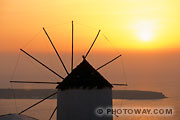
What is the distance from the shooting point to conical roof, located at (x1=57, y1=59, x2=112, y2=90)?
1927cm

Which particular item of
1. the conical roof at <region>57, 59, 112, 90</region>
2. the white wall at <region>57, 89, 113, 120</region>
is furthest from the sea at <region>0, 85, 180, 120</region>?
the white wall at <region>57, 89, 113, 120</region>

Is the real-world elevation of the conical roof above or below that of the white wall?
above

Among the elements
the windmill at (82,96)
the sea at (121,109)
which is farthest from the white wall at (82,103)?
the sea at (121,109)

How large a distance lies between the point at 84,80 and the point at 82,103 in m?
1.17

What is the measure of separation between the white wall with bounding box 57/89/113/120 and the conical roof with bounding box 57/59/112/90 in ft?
0.79

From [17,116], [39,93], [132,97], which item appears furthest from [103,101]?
[39,93]

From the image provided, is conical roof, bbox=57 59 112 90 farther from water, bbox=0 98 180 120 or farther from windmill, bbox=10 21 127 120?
water, bbox=0 98 180 120

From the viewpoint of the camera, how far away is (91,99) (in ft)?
62.3

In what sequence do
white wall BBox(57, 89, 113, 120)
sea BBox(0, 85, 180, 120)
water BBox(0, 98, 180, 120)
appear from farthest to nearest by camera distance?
1. sea BBox(0, 85, 180, 120)
2. water BBox(0, 98, 180, 120)
3. white wall BBox(57, 89, 113, 120)

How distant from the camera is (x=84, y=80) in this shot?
64.0 ft

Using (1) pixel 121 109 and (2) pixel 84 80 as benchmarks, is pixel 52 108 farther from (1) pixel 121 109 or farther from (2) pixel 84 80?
(2) pixel 84 80

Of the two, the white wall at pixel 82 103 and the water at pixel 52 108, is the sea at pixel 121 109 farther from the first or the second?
the white wall at pixel 82 103

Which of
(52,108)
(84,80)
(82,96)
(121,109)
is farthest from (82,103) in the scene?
(52,108)

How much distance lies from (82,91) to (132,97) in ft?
487
